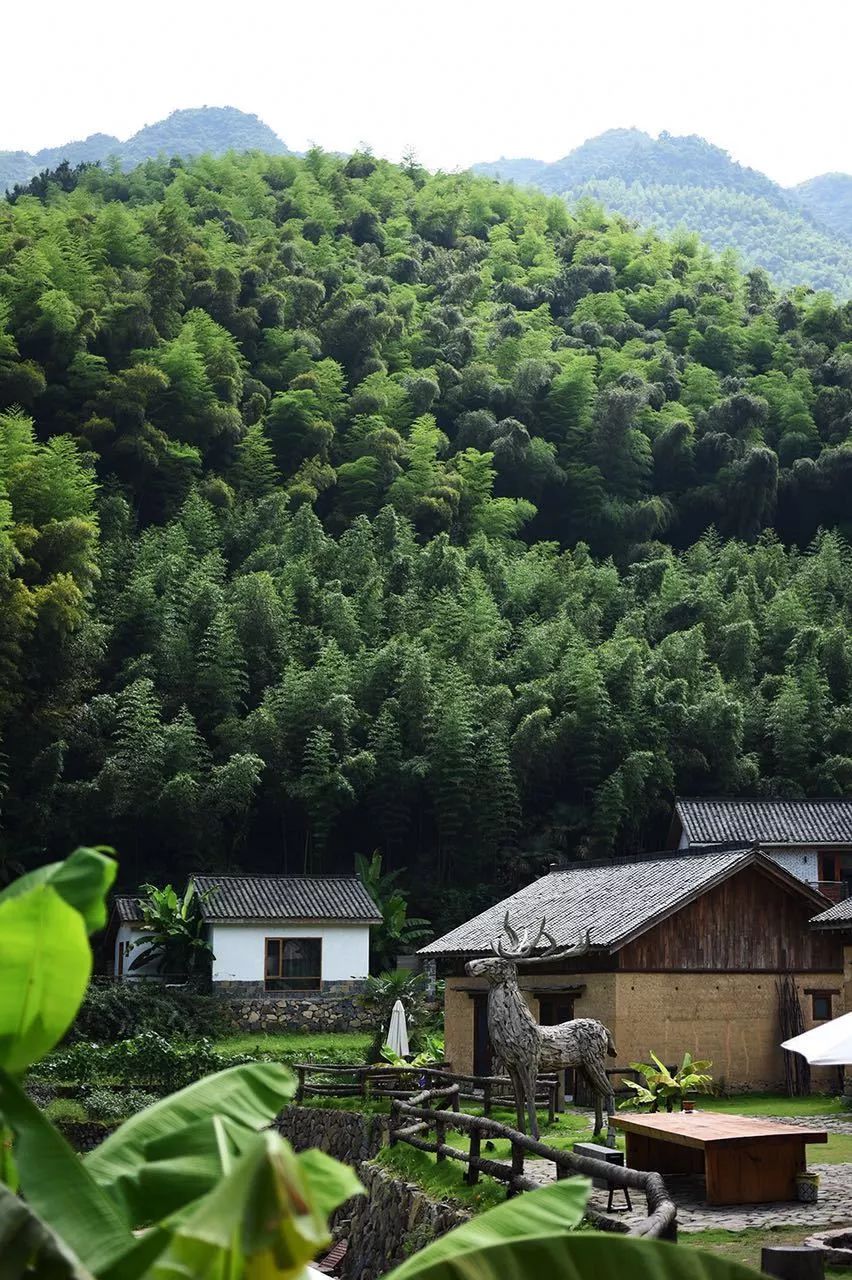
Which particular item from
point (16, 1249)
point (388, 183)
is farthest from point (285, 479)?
point (16, 1249)

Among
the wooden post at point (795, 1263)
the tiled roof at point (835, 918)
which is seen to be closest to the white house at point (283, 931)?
the tiled roof at point (835, 918)

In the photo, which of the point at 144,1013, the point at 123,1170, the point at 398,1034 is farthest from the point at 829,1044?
the point at 144,1013

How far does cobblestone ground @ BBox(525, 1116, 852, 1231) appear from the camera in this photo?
10.7m

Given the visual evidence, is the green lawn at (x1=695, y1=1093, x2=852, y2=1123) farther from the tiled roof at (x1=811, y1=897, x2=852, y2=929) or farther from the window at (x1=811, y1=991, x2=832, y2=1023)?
the tiled roof at (x1=811, y1=897, x2=852, y2=929)

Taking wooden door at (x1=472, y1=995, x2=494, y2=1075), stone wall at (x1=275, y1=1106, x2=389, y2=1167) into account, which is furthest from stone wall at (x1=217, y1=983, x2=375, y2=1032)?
stone wall at (x1=275, y1=1106, x2=389, y2=1167)

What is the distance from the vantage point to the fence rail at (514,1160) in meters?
8.79

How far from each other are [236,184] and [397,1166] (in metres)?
68.5

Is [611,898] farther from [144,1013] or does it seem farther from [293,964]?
[144,1013]

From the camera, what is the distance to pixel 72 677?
38594 millimetres

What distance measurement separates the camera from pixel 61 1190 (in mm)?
2746

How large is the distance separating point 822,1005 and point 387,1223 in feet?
34.6

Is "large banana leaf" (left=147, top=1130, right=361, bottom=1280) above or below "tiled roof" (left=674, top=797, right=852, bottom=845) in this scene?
below

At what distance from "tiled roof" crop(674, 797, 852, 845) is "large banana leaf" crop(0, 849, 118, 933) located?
1124 inches

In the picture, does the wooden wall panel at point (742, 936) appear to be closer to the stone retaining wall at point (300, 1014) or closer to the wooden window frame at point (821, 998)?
the wooden window frame at point (821, 998)
